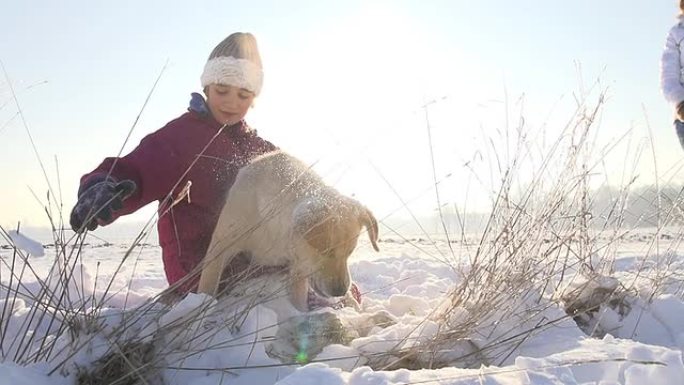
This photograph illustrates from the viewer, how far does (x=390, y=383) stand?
57.7 inches

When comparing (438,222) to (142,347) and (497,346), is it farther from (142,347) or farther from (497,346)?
(142,347)

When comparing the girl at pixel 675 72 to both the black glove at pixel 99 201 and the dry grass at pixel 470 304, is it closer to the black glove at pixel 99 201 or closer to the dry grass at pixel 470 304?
the dry grass at pixel 470 304

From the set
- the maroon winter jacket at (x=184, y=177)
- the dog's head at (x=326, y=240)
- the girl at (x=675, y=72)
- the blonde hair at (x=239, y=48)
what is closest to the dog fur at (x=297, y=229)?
the dog's head at (x=326, y=240)

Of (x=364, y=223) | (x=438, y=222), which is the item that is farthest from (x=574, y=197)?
(x=364, y=223)

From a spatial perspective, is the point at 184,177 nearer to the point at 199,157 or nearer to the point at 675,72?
the point at 199,157

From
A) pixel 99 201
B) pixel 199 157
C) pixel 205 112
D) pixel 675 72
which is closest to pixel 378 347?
pixel 99 201

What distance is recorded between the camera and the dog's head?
2.70 metres

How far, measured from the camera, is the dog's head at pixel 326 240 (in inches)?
106

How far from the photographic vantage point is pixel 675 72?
442 cm

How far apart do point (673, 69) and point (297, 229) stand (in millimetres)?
3426

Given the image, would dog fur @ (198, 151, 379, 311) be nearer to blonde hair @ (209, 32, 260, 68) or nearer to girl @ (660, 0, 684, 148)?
blonde hair @ (209, 32, 260, 68)

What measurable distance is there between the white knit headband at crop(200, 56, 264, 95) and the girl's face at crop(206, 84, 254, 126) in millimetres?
39

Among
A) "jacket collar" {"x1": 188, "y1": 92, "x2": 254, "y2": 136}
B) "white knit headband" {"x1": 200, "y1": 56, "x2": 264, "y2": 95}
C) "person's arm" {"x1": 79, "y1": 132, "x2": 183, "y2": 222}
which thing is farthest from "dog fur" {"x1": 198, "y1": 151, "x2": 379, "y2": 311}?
"white knit headband" {"x1": 200, "y1": 56, "x2": 264, "y2": 95}

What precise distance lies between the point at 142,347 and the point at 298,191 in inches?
48.2
